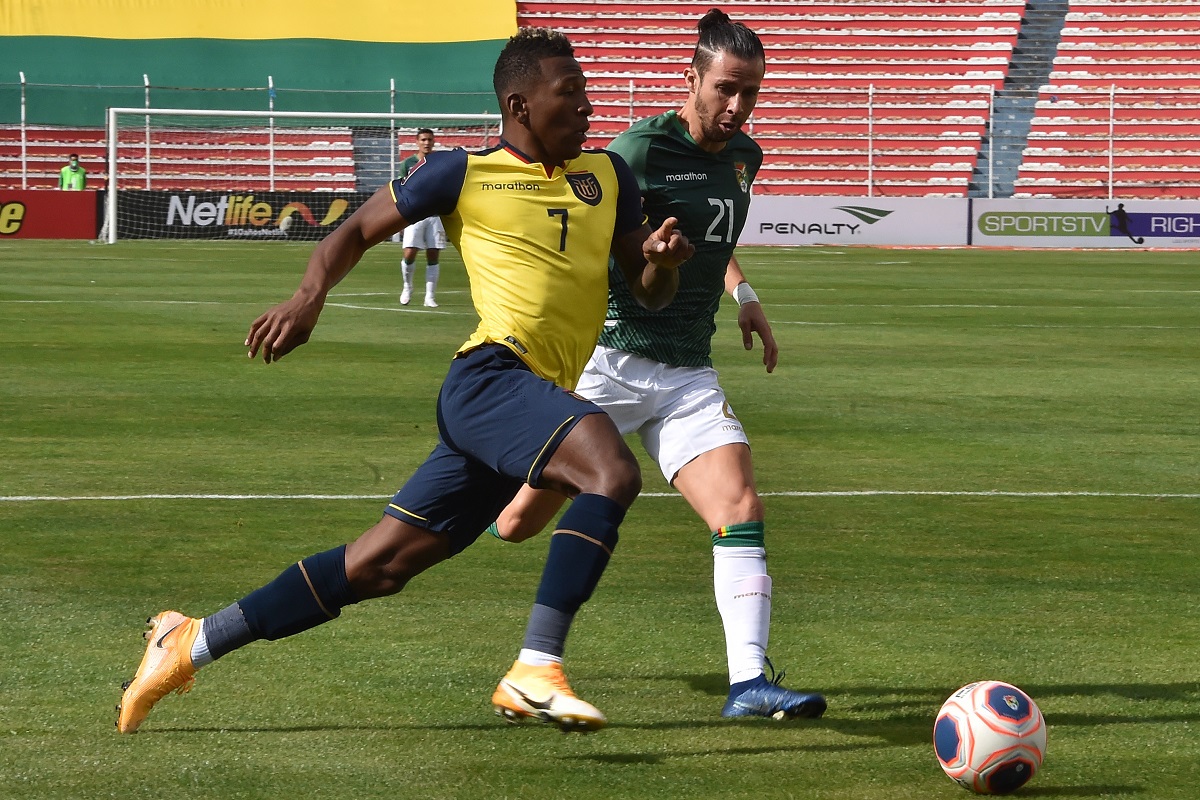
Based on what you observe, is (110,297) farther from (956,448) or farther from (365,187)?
(365,187)

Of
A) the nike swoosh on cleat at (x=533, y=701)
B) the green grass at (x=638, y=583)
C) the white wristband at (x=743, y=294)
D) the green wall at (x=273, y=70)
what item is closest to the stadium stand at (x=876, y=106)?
the green wall at (x=273, y=70)

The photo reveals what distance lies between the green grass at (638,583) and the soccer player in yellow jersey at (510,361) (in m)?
0.35

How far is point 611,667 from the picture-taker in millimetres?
5391

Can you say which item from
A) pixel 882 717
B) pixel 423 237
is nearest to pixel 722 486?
pixel 882 717

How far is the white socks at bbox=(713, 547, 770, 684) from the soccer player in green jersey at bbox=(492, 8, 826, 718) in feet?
0.30

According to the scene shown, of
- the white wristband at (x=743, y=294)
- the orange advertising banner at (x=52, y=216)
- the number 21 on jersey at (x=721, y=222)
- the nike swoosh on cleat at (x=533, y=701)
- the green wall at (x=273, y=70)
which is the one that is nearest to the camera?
the nike swoosh on cleat at (x=533, y=701)

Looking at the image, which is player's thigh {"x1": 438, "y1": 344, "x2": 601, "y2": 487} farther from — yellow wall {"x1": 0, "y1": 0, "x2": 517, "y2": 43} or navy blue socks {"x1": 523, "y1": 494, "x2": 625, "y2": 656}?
yellow wall {"x1": 0, "y1": 0, "x2": 517, "y2": 43}

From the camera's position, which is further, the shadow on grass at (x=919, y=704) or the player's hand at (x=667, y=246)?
the shadow on grass at (x=919, y=704)

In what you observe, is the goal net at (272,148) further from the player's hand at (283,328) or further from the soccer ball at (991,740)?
the soccer ball at (991,740)

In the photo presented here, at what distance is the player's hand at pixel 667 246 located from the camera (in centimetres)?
455

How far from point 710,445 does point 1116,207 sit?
103ft

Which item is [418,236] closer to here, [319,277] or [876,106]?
[319,277]

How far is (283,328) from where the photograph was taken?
173 inches

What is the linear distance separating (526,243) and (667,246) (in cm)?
42
